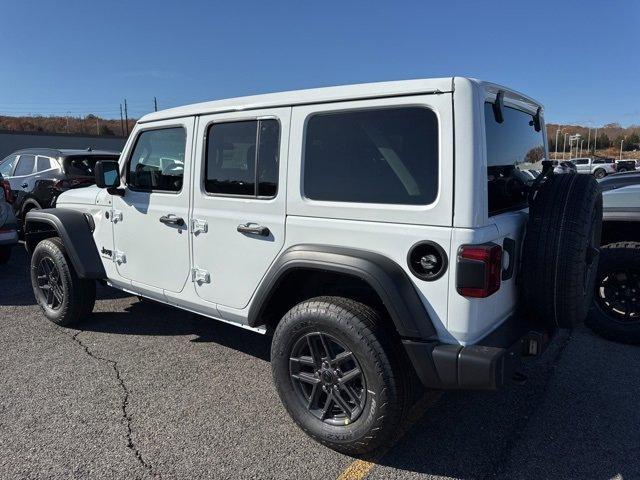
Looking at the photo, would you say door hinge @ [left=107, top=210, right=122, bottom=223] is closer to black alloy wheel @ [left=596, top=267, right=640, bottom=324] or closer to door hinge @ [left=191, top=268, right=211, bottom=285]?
door hinge @ [left=191, top=268, right=211, bottom=285]

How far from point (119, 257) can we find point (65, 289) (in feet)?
2.56

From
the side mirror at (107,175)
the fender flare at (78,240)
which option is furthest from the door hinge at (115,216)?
the fender flare at (78,240)

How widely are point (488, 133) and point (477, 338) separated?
1026 mm

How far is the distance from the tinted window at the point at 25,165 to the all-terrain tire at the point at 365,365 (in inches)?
279

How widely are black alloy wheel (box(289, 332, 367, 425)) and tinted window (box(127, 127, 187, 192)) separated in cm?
154

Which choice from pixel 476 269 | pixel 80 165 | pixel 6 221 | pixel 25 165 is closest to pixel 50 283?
pixel 6 221

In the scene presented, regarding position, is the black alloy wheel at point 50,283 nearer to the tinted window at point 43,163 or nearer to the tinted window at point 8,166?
the tinted window at point 43,163

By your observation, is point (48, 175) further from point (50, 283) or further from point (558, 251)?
point (558, 251)

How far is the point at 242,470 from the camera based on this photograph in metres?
2.62

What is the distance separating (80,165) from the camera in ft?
25.0

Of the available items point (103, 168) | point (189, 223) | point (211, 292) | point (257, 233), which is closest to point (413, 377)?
point (257, 233)

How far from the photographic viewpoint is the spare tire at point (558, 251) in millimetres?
2588

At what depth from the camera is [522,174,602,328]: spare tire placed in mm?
2588

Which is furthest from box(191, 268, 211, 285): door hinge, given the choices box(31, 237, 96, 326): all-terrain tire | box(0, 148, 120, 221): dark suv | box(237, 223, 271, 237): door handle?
box(0, 148, 120, 221): dark suv
